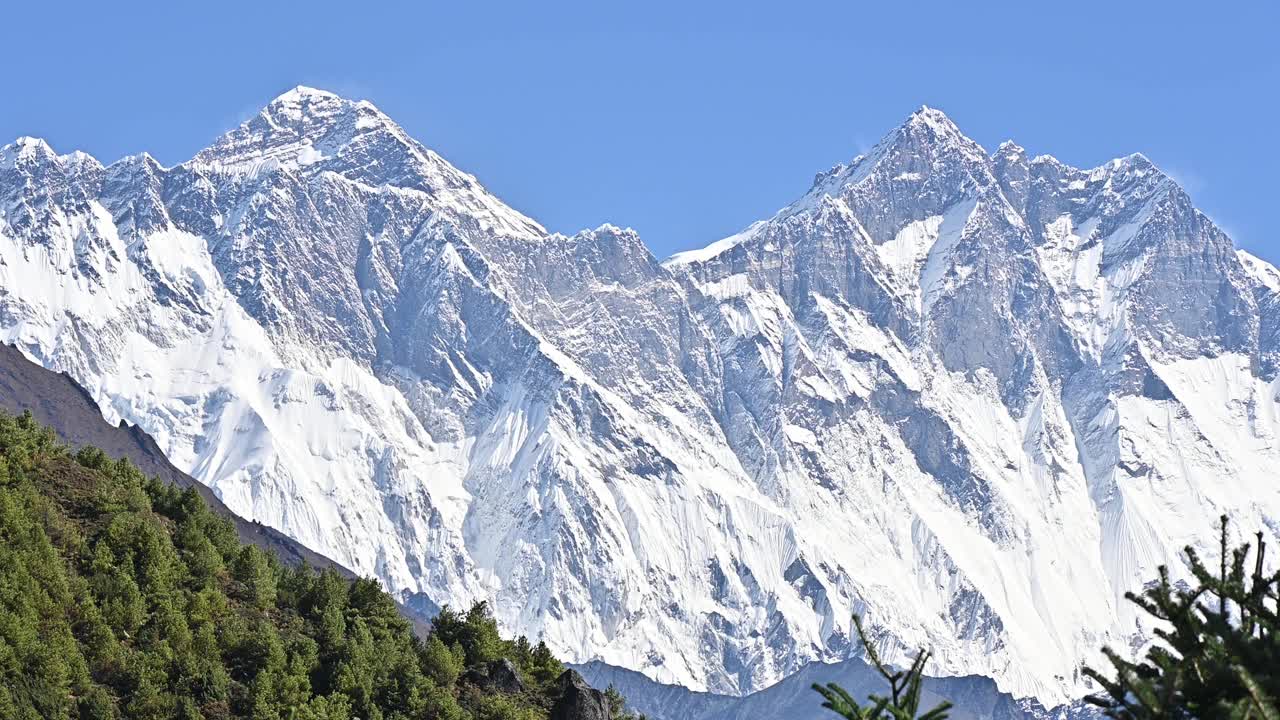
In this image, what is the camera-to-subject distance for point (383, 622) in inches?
3844

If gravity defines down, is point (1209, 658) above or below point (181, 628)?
below

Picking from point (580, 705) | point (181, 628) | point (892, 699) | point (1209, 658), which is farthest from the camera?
point (580, 705)

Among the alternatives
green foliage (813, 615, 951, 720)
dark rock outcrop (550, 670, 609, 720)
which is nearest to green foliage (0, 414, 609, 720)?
dark rock outcrop (550, 670, 609, 720)

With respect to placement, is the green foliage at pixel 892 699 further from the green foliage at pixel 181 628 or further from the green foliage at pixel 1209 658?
the green foliage at pixel 181 628

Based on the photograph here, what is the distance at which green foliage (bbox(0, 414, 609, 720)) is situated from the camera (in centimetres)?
8156

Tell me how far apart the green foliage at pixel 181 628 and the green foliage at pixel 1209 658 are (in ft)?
161

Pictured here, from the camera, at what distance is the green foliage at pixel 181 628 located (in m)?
81.6

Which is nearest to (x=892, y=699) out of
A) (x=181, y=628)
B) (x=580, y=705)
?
(x=181, y=628)

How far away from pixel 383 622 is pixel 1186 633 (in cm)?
6573

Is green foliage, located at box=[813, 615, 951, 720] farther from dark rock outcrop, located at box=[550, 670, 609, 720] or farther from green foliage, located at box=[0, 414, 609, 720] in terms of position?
dark rock outcrop, located at box=[550, 670, 609, 720]

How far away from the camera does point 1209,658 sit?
3500 cm

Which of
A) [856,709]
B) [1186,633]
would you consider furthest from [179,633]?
[1186,633]

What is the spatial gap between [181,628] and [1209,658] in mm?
58297

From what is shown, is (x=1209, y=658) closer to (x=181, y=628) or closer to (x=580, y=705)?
(x=181, y=628)
